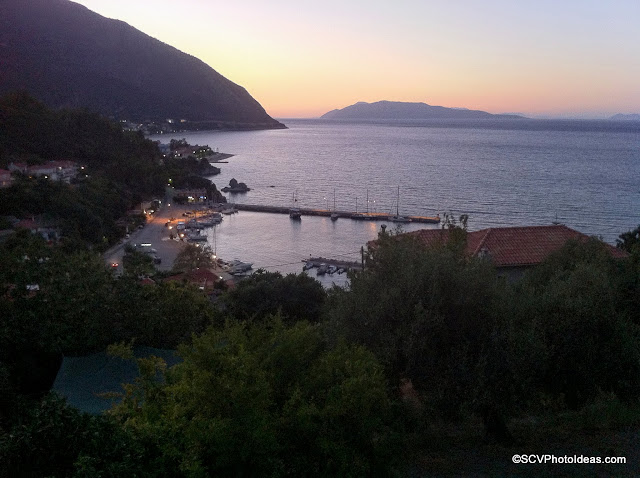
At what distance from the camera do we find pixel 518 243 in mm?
13352

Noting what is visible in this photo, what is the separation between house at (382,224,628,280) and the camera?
12.6 meters

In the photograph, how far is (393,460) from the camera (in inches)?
166

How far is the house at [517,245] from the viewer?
1258cm

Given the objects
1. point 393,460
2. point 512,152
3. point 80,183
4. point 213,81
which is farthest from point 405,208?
point 213,81

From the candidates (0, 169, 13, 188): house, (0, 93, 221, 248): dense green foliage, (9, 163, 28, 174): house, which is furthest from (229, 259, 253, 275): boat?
(9, 163, 28, 174): house

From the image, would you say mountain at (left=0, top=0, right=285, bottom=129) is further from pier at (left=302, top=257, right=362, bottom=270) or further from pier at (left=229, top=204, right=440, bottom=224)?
pier at (left=302, top=257, right=362, bottom=270)

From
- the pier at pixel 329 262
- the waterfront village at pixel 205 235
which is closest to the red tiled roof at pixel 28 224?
the waterfront village at pixel 205 235

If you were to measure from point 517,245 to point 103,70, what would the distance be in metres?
121

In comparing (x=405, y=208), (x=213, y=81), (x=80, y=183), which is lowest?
(x=405, y=208)

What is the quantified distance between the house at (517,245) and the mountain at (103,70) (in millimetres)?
71908

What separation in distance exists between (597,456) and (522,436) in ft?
2.67

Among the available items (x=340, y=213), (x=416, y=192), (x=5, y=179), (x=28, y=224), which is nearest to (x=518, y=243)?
(x=28, y=224)

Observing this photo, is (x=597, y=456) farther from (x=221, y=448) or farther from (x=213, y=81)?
(x=213, y=81)

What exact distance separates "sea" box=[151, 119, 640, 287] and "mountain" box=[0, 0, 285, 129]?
31601 mm
